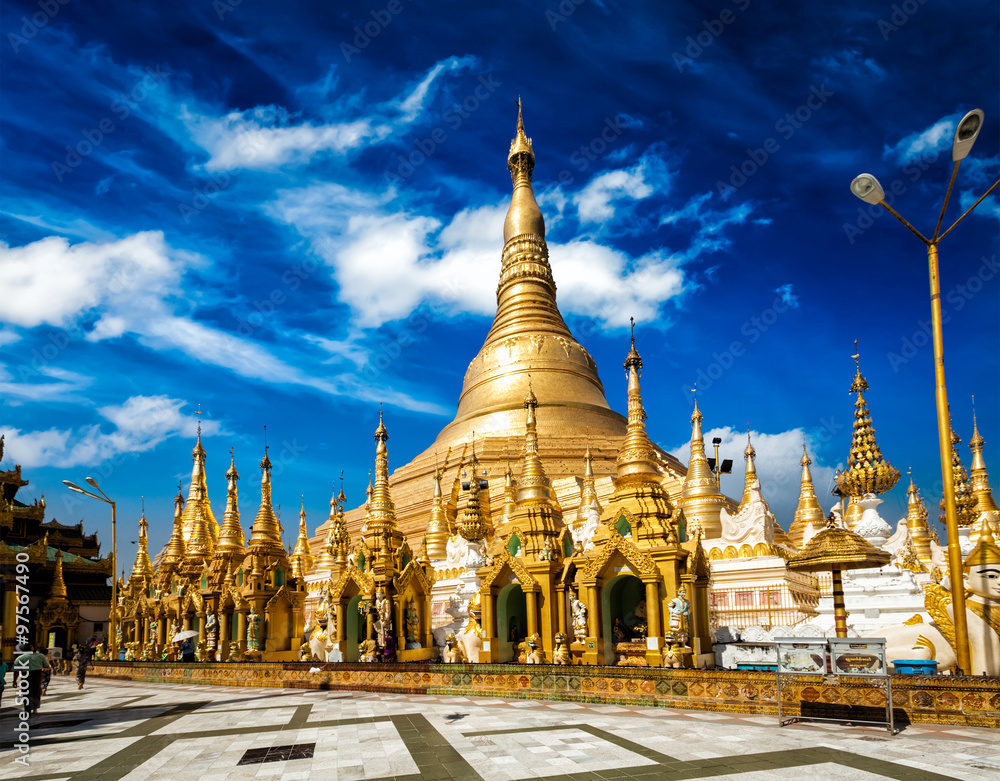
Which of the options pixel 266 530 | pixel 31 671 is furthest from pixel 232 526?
pixel 31 671

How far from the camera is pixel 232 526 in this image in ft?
102

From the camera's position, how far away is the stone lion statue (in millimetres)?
17344

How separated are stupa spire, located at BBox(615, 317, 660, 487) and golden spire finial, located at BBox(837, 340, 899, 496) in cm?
1128

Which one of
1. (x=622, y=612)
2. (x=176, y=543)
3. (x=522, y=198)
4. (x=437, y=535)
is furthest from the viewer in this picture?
(x=522, y=198)

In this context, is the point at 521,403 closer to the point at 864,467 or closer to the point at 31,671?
the point at 864,467

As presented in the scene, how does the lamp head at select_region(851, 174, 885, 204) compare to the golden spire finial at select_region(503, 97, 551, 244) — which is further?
the golden spire finial at select_region(503, 97, 551, 244)

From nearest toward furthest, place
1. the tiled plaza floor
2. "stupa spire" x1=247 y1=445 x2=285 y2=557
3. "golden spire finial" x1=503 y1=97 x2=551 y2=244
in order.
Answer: the tiled plaza floor
"stupa spire" x1=247 y1=445 x2=285 y2=557
"golden spire finial" x1=503 y1=97 x2=551 y2=244

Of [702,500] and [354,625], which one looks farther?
[702,500]

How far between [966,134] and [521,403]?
38355 mm

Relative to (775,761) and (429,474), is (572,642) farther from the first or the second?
(429,474)

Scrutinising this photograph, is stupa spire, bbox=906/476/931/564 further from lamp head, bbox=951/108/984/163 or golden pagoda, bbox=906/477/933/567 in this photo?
lamp head, bbox=951/108/984/163

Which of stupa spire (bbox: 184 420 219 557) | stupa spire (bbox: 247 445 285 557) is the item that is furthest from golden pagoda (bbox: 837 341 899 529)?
stupa spire (bbox: 184 420 219 557)

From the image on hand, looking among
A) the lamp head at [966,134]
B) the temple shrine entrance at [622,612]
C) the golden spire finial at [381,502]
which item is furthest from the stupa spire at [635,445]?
the lamp head at [966,134]

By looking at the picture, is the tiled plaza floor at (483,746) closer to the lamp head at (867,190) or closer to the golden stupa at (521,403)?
the lamp head at (867,190)
